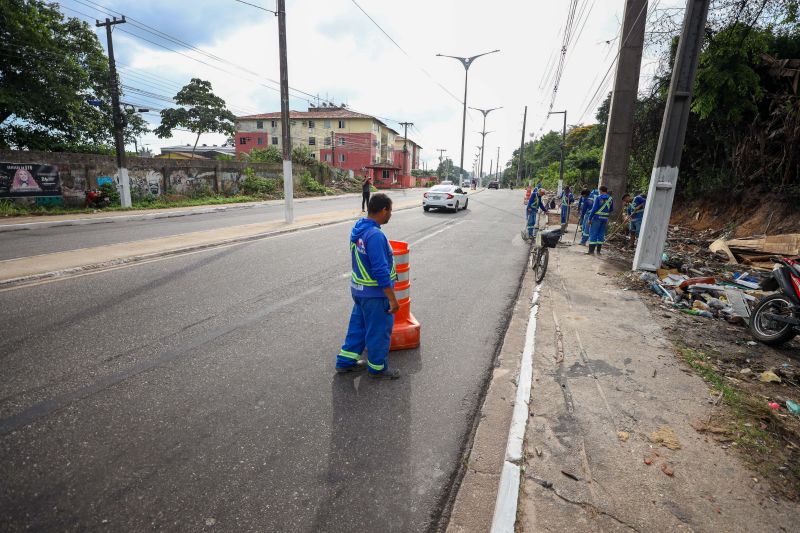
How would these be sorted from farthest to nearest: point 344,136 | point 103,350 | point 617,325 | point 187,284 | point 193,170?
1. point 344,136
2. point 193,170
3. point 187,284
4. point 617,325
5. point 103,350

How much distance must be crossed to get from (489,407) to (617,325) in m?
2.95

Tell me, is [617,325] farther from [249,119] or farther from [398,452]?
[249,119]

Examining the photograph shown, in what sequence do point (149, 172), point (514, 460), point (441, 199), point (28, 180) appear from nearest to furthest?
point (514, 460) < point (28, 180) < point (441, 199) < point (149, 172)

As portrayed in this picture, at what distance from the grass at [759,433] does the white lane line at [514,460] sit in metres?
1.48

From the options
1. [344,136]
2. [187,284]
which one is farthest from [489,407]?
[344,136]

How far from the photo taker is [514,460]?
2629mm

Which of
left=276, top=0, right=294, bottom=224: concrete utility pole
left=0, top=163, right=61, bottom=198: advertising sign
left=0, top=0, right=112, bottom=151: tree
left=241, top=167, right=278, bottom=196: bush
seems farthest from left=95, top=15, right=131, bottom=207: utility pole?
left=276, top=0, right=294, bottom=224: concrete utility pole

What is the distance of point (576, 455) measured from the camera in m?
2.74

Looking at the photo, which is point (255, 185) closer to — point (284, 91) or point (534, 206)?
point (284, 91)

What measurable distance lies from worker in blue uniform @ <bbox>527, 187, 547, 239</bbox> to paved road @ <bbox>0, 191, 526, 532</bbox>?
18.0 feet

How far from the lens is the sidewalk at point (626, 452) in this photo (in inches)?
88.7

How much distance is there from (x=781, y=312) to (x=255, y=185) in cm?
2882

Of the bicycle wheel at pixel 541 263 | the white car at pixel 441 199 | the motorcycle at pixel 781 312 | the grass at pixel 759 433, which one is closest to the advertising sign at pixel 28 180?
the white car at pixel 441 199

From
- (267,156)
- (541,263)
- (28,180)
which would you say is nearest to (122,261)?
(541,263)
